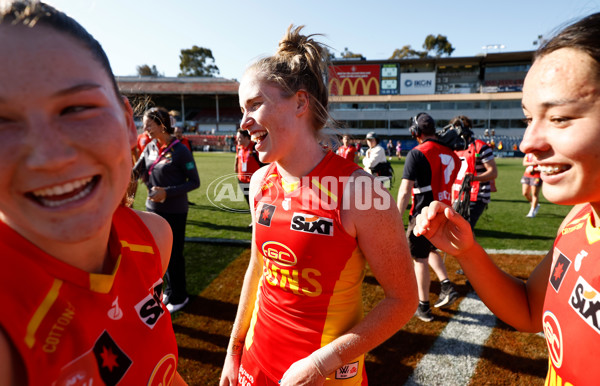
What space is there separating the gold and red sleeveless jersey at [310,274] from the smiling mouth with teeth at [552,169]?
2.40 feet

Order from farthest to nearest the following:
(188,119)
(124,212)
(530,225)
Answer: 1. (188,119)
2. (530,225)
3. (124,212)

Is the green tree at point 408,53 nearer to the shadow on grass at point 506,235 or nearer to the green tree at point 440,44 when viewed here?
the green tree at point 440,44

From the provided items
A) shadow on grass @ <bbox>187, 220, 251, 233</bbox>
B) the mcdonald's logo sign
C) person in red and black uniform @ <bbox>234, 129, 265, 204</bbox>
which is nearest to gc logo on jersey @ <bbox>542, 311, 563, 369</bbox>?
person in red and black uniform @ <bbox>234, 129, 265, 204</bbox>

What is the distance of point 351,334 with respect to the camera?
1.40 meters

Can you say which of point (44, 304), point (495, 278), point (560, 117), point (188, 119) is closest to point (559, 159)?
point (560, 117)

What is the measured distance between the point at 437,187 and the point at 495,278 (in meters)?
2.85

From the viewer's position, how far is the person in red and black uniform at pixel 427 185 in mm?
3838

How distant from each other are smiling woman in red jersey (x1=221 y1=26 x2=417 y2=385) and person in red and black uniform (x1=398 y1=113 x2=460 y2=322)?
249 cm

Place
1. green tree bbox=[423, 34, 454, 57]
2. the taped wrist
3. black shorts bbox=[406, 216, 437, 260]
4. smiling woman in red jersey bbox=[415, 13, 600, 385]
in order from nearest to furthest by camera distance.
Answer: smiling woman in red jersey bbox=[415, 13, 600, 385] → the taped wrist → black shorts bbox=[406, 216, 437, 260] → green tree bbox=[423, 34, 454, 57]

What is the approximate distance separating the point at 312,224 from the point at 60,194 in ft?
3.11

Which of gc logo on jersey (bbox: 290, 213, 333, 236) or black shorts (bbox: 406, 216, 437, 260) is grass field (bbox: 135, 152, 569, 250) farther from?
gc logo on jersey (bbox: 290, 213, 333, 236)

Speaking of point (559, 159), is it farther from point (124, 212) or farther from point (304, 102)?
point (124, 212)

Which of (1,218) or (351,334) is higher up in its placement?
(1,218)

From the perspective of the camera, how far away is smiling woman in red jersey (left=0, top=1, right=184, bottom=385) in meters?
0.67
